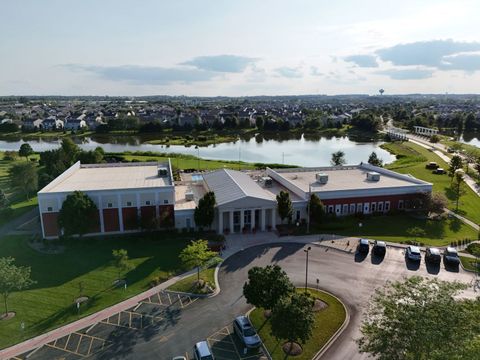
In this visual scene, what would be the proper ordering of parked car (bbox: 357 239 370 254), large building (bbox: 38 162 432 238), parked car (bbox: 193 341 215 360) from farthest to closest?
large building (bbox: 38 162 432 238), parked car (bbox: 357 239 370 254), parked car (bbox: 193 341 215 360)

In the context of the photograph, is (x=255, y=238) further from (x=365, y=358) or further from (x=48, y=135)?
(x=48, y=135)

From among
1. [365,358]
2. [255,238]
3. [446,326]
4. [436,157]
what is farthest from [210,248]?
[436,157]

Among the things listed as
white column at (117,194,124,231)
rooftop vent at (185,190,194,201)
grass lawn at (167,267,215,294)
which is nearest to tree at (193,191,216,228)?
rooftop vent at (185,190,194,201)

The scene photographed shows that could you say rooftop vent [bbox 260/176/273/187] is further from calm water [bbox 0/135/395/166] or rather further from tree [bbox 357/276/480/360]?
calm water [bbox 0/135/395/166]

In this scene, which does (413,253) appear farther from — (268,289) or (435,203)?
(268,289)

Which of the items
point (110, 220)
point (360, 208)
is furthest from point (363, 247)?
point (110, 220)
